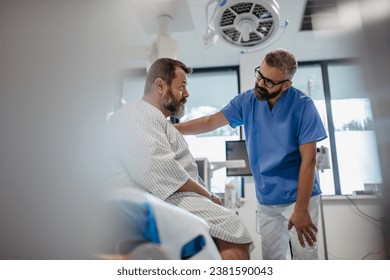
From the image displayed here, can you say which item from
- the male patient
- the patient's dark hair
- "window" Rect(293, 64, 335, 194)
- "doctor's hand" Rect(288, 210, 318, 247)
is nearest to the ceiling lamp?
the patient's dark hair

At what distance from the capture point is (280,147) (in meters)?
1.12

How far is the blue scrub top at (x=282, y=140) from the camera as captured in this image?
110cm

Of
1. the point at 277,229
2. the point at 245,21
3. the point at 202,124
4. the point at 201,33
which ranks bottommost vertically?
the point at 277,229

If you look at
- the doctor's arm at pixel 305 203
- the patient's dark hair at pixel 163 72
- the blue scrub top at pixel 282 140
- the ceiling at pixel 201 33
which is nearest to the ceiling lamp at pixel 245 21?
the ceiling at pixel 201 33

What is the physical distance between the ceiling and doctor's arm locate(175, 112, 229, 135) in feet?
1.03

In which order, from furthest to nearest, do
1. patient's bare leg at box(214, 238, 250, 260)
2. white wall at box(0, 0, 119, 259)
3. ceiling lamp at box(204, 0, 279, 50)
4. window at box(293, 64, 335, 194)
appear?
window at box(293, 64, 335, 194) → ceiling lamp at box(204, 0, 279, 50) → patient's bare leg at box(214, 238, 250, 260) → white wall at box(0, 0, 119, 259)

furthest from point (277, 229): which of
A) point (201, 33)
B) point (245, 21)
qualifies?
point (201, 33)

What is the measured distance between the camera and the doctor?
1074 mm

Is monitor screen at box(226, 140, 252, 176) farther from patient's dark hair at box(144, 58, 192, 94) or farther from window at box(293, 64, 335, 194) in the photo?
patient's dark hair at box(144, 58, 192, 94)

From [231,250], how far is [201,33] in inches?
72.4

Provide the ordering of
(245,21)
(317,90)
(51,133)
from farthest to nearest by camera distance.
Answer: (317,90)
(245,21)
(51,133)

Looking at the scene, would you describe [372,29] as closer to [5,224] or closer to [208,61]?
[5,224]

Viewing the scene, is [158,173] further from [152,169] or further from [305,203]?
[305,203]

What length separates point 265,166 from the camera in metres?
1.14
